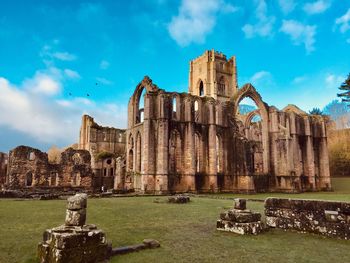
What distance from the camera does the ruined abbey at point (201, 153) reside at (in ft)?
74.8

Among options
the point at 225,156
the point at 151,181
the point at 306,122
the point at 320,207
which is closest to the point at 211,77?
the point at 306,122

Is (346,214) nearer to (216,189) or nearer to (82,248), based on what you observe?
(82,248)

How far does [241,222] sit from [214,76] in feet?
226

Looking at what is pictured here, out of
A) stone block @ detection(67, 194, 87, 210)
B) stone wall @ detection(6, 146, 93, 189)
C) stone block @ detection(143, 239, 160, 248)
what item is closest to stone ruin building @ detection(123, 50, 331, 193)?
stone wall @ detection(6, 146, 93, 189)

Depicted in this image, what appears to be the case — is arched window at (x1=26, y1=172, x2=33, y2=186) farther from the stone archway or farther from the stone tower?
the stone tower

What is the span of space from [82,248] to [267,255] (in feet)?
9.73

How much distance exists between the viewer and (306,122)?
98.6 ft

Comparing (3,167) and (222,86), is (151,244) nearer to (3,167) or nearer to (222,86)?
(3,167)

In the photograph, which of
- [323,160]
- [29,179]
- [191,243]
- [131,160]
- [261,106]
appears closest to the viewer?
[191,243]

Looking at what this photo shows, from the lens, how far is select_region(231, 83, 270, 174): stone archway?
27766 mm

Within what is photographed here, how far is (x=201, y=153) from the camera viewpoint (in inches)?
986

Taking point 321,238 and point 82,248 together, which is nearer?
point 82,248

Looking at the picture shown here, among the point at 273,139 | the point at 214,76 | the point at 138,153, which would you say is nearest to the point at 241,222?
the point at 138,153

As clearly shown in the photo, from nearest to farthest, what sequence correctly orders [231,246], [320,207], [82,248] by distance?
[82,248], [231,246], [320,207]
